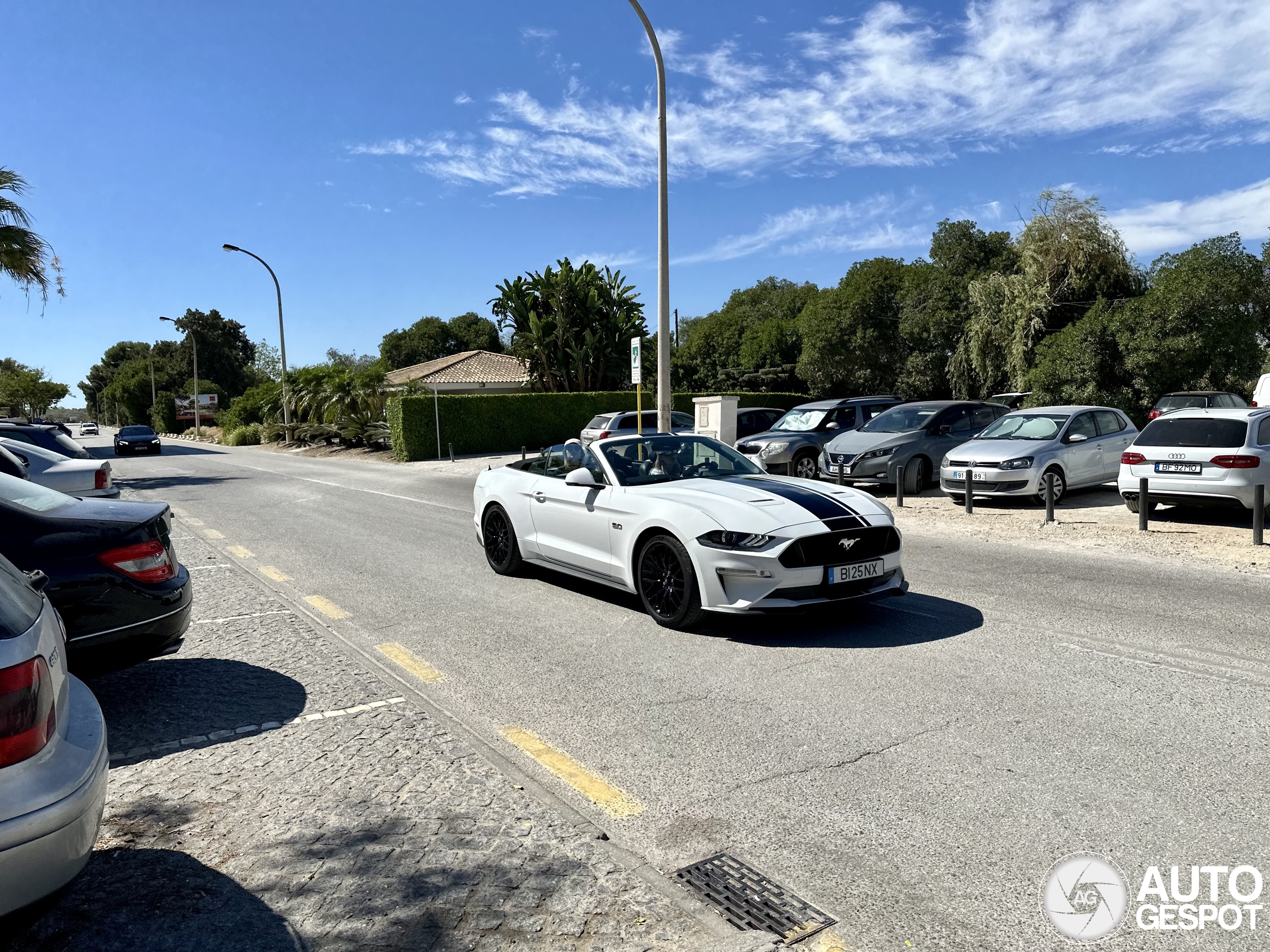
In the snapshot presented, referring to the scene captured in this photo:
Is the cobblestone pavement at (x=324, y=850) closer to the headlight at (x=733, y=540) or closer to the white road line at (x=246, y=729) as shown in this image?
the white road line at (x=246, y=729)

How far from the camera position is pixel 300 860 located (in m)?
3.42

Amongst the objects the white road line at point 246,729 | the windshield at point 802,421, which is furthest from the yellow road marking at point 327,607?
the windshield at point 802,421

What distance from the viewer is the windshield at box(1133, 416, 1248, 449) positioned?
10898mm

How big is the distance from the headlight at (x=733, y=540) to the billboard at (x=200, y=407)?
81.0 m

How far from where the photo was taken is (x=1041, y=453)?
13.8 metres

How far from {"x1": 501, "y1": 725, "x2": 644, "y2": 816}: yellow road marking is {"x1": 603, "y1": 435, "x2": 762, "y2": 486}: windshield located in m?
2.99

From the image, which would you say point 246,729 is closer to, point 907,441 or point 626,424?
point 907,441

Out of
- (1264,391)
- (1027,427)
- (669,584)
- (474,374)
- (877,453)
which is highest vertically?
Result: (474,374)

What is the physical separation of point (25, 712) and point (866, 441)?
1491 cm

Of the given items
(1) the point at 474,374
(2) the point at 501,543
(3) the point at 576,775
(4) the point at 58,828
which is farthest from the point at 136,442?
(4) the point at 58,828

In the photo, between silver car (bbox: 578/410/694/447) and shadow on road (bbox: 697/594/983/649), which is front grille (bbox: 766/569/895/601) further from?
silver car (bbox: 578/410/694/447)

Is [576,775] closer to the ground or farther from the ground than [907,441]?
closer to the ground

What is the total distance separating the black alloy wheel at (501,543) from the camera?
8734mm

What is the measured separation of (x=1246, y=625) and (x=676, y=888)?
5.46m
